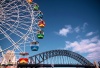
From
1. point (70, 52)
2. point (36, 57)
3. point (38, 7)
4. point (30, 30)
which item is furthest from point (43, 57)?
point (30, 30)

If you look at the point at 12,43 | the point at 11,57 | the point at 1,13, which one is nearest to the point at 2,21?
the point at 1,13

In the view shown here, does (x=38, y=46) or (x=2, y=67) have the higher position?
(x=38, y=46)

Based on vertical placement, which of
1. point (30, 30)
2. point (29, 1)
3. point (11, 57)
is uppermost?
point (29, 1)

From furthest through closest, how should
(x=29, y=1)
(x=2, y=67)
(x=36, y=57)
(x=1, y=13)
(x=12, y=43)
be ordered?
(x=36, y=57) < (x=29, y=1) < (x=1, y=13) < (x=12, y=43) < (x=2, y=67)

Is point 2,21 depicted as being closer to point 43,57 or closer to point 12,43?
point 12,43

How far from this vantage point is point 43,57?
63.8 metres

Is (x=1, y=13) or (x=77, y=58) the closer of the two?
(x=1, y=13)

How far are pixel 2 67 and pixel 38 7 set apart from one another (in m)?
12.9

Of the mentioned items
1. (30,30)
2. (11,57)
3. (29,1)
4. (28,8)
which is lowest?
(11,57)

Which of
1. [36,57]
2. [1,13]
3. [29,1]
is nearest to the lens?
[1,13]

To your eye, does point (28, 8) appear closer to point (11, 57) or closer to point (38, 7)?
point (38, 7)

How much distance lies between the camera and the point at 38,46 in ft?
70.6

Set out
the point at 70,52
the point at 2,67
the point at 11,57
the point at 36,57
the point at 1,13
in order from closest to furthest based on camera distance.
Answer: the point at 2,67
the point at 1,13
the point at 11,57
the point at 36,57
the point at 70,52

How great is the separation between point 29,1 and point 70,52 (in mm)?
61028
